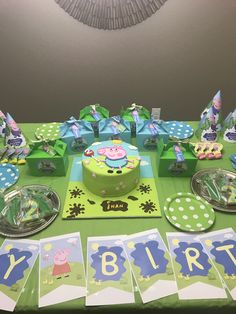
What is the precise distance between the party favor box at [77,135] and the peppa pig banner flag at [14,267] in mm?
572

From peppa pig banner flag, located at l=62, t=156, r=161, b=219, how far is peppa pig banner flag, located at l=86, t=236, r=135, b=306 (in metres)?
0.12

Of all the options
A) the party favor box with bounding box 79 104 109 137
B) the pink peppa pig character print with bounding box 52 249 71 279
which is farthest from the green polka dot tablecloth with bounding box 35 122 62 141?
the pink peppa pig character print with bounding box 52 249 71 279

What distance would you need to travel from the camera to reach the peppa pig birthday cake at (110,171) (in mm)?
1065

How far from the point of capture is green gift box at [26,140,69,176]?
1.17m

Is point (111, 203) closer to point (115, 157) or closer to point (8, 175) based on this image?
point (115, 157)

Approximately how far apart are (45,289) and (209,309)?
51 cm

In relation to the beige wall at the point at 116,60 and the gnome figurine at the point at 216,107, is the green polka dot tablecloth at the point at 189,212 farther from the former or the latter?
the beige wall at the point at 116,60

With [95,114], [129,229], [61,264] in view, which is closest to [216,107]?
[95,114]

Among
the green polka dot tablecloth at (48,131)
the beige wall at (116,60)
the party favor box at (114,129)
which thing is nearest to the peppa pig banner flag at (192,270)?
the party favor box at (114,129)

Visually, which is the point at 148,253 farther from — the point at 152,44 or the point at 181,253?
the point at 152,44

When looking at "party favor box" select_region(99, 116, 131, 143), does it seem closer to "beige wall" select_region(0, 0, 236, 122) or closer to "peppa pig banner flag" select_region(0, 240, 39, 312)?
"peppa pig banner flag" select_region(0, 240, 39, 312)

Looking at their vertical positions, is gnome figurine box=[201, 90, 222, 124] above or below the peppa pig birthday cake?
above

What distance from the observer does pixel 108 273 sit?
830 millimetres

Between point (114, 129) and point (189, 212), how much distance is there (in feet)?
1.98
